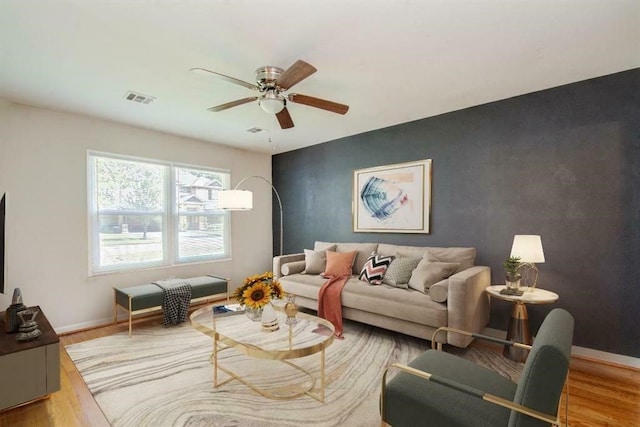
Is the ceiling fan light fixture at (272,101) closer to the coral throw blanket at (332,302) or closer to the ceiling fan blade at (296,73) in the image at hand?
the ceiling fan blade at (296,73)

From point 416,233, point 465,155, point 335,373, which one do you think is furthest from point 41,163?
point 465,155

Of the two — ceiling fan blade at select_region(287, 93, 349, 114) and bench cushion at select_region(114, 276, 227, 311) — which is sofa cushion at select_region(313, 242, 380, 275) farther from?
ceiling fan blade at select_region(287, 93, 349, 114)

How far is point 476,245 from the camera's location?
3.53 metres

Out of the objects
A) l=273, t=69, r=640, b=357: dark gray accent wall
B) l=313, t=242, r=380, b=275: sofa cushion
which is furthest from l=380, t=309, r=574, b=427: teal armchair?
l=313, t=242, r=380, b=275: sofa cushion

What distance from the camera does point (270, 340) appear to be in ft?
7.42

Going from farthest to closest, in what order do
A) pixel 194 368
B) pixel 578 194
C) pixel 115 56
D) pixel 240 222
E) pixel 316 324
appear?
pixel 240 222
pixel 578 194
pixel 194 368
pixel 316 324
pixel 115 56

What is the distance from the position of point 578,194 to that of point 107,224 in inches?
204

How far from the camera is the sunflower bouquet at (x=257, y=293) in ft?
7.97

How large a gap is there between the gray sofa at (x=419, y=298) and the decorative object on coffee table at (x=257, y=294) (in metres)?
1.14

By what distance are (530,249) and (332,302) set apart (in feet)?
6.62

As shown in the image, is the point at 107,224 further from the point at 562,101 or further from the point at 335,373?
the point at 562,101

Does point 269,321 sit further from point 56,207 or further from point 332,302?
point 56,207

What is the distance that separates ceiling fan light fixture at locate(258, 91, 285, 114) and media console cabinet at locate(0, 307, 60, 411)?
237cm

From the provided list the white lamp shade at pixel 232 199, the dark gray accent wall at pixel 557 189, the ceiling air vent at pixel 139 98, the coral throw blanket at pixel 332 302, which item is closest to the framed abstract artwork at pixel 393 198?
the dark gray accent wall at pixel 557 189
